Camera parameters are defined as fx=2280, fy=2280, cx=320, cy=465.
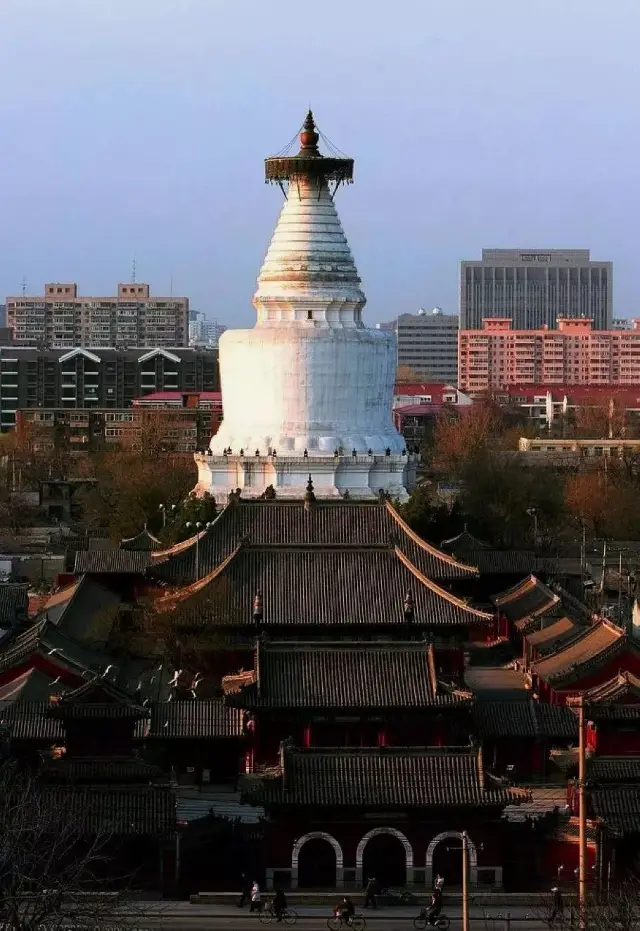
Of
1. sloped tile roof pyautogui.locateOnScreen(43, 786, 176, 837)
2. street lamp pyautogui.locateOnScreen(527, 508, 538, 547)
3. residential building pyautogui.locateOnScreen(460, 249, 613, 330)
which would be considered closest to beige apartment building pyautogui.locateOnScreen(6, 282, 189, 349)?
residential building pyautogui.locateOnScreen(460, 249, 613, 330)

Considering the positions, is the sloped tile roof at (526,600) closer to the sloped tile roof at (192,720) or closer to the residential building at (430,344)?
the sloped tile roof at (192,720)

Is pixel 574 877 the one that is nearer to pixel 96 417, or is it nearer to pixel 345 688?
pixel 345 688

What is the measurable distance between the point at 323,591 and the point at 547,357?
105619mm

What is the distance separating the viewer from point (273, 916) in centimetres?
2189

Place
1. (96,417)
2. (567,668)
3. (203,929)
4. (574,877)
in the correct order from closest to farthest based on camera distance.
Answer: (203,929) < (574,877) < (567,668) < (96,417)

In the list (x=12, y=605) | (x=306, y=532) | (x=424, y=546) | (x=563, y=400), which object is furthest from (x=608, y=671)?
(x=563, y=400)

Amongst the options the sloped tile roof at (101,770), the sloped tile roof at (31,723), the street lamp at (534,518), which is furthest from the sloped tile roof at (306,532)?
the street lamp at (534,518)

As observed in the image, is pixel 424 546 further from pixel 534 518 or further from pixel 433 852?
pixel 534 518

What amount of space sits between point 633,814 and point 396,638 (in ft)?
25.2

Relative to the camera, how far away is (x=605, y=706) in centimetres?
2578

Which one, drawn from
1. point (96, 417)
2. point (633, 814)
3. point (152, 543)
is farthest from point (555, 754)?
point (96, 417)

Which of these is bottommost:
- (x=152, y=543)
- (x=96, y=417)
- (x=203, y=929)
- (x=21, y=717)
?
(x=203, y=929)

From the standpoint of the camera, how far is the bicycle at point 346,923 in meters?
21.5

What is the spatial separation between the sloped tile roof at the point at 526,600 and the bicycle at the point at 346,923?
609 inches
